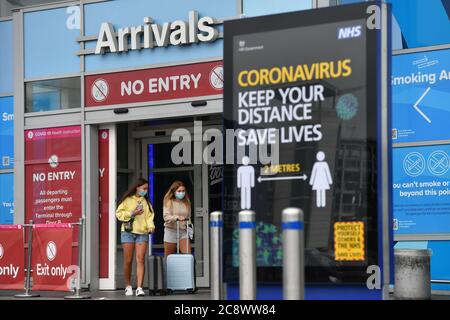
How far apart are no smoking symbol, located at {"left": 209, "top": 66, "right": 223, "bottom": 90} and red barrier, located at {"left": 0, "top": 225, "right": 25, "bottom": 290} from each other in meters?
3.51

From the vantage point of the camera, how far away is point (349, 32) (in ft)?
24.7

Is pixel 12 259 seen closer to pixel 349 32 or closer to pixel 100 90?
pixel 100 90

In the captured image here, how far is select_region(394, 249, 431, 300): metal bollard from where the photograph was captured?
1051cm

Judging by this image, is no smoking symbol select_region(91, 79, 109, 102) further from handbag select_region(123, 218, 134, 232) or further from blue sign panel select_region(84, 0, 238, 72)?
handbag select_region(123, 218, 134, 232)

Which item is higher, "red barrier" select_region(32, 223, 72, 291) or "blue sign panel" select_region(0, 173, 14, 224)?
"blue sign panel" select_region(0, 173, 14, 224)

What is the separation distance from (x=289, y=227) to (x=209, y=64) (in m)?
6.46

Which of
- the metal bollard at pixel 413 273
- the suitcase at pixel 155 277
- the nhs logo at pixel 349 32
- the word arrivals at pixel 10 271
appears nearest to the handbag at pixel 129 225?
the suitcase at pixel 155 277

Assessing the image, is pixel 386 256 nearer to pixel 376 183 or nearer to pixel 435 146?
pixel 376 183

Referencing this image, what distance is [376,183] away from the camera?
7.30 m

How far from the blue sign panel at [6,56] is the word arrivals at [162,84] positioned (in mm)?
2541

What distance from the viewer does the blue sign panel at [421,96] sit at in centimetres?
1165

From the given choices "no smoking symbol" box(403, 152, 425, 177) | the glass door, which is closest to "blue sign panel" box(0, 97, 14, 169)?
the glass door

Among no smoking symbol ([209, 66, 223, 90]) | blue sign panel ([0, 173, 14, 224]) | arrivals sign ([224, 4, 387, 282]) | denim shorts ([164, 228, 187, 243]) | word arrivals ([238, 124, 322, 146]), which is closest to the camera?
arrivals sign ([224, 4, 387, 282])
